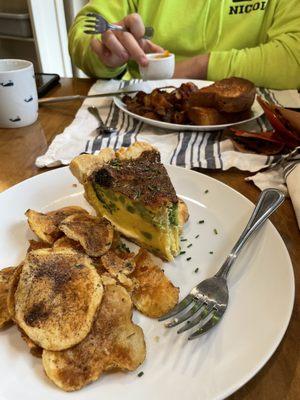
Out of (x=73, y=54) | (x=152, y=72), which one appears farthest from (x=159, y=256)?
(x=73, y=54)

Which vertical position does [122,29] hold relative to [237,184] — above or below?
above

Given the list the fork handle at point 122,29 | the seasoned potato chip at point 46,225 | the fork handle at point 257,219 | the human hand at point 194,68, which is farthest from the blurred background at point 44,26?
the fork handle at point 257,219

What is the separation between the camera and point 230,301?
0.86 meters

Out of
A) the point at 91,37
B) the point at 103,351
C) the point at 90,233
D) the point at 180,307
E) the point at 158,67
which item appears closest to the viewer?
the point at 103,351

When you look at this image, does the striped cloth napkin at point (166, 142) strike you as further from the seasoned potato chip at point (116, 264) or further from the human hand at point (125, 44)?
the seasoned potato chip at point (116, 264)

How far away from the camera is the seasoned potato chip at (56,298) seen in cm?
71

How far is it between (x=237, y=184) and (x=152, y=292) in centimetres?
64

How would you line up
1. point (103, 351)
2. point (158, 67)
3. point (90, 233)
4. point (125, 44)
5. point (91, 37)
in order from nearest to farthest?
point (103, 351)
point (90, 233)
point (158, 67)
point (125, 44)
point (91, 37)

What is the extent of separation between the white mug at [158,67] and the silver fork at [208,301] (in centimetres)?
115

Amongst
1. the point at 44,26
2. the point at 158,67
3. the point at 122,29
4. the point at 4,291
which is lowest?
the point at 44,26

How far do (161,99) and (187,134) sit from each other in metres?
0.22

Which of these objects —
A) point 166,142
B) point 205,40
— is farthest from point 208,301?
point 205,40

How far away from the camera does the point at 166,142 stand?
1.60 m

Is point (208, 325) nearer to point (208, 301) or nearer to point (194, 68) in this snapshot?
point (208, 301)
